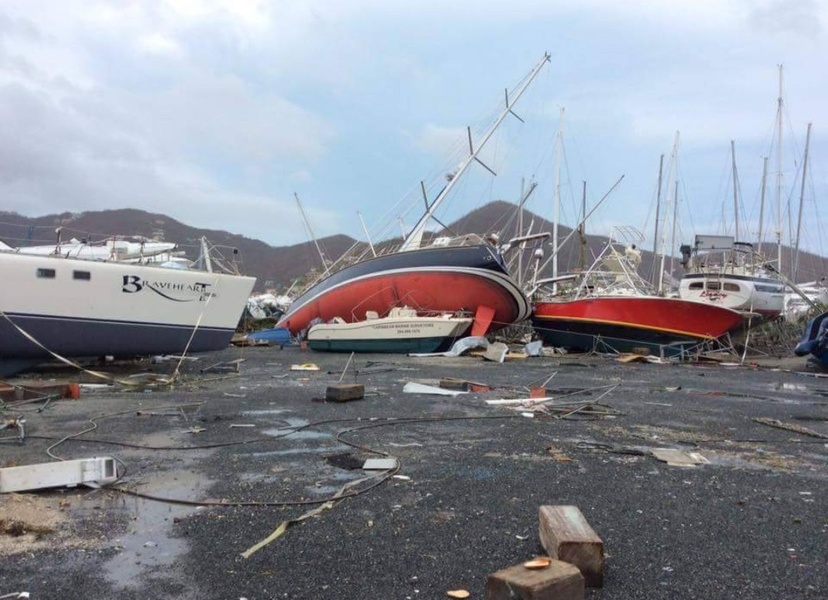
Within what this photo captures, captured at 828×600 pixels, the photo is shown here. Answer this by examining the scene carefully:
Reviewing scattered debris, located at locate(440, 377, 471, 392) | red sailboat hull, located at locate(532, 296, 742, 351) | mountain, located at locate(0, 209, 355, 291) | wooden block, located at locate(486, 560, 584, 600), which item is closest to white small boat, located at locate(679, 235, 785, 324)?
red sailboat hull, located at locate(532, 296, 742, 351)

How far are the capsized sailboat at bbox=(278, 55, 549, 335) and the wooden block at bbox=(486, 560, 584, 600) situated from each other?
16453 millimetres

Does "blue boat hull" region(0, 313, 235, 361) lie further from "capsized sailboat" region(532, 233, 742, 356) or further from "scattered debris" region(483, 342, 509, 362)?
"capsized sailboat" region(532, 233, 742, 356)

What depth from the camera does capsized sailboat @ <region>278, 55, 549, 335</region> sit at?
19.1m

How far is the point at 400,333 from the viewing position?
18.5 m

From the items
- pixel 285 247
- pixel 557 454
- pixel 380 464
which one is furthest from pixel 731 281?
pixel 285 247

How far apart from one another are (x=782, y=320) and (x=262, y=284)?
41.8 meters

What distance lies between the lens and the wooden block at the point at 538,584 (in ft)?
8.07

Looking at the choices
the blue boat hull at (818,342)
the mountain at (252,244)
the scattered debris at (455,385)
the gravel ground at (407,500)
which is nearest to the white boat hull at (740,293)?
the blue boat hull at (818,342)

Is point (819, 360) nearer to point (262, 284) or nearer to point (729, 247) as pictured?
point (729, 247)

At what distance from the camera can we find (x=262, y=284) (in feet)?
182

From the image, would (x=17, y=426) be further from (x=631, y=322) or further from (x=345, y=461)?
(x=631, y=322)

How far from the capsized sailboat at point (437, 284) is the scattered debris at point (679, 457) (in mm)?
13425

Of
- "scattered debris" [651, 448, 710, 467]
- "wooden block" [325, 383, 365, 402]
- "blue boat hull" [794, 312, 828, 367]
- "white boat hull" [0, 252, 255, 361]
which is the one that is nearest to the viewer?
"scattered debris" [651, 448, 710, 467]

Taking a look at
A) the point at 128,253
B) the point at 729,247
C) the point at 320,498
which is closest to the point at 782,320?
the point at 729,247
